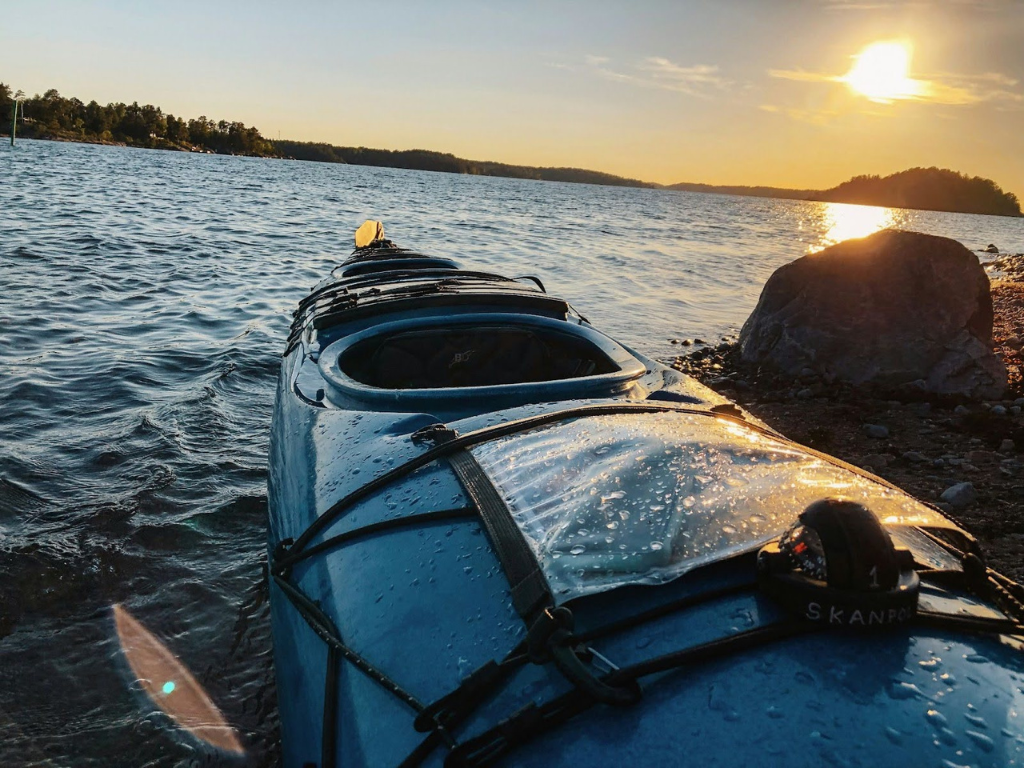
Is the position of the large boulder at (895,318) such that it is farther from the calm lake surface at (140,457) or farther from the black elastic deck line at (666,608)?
the black elastic deck line at (666,608)

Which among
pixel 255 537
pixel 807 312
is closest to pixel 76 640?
pixel 255 537

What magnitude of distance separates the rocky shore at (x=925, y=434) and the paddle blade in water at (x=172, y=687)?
3.87 meters

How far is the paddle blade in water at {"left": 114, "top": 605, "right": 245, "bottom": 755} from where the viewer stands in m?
2.83

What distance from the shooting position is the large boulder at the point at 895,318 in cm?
633

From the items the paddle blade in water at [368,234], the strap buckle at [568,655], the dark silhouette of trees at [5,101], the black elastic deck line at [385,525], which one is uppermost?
the dark silhouette of trees at [5,101]

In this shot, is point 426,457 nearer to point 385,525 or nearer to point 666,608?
point 385,525

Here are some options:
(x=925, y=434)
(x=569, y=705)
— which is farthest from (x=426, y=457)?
(x=925, y=434)

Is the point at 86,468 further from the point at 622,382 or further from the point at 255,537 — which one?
the point at 622,382

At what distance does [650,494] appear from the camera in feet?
5.40

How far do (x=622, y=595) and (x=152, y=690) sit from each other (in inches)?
104

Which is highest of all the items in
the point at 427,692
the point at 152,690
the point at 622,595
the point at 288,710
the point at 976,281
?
the point at 976,281

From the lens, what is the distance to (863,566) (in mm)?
1203

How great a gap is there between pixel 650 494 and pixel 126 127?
13030 centimetres

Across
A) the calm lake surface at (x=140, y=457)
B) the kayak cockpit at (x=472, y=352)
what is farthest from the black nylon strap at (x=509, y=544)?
the kayak cockpit at (x=472, y=352)
